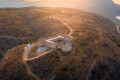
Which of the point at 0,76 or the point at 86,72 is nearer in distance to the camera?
the point at 0,76

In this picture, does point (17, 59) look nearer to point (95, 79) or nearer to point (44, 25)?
point (95, 79)

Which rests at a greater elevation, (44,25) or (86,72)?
(44,25)

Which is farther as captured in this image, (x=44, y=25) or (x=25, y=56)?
(x=44, y=25)

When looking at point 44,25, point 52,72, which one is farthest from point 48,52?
point 44,25

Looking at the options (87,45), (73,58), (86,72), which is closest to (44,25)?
(87,45)

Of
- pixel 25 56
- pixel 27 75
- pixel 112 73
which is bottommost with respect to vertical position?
pixel 112 73

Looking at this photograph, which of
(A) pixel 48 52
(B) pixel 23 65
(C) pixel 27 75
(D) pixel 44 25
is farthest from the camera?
(D) pixel 44 25

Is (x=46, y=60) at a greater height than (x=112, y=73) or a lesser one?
greater

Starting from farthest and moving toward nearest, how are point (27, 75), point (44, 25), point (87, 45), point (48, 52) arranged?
point (44, 25) → point (87, 45) → point (48, 52) → point (27, 75)

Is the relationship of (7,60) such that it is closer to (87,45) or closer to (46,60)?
(46,60)
